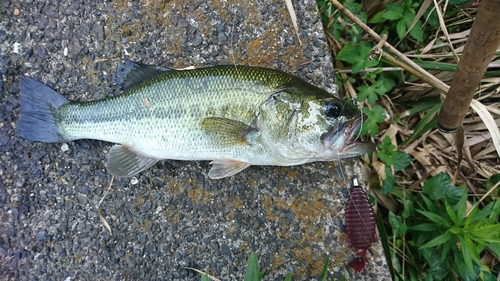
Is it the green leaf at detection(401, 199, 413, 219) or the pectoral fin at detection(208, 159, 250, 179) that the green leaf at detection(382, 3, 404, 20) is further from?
the pectoral fin at detection(208, 159, 250, 179)

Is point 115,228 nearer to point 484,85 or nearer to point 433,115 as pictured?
point 433,115

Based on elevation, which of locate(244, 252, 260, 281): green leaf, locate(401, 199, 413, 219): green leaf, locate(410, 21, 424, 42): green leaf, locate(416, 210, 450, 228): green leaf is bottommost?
locate(401, 199, 413, 219): green leaf

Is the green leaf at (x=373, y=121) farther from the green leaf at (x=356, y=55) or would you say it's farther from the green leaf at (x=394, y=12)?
the green leaf at (x=394, y=12)

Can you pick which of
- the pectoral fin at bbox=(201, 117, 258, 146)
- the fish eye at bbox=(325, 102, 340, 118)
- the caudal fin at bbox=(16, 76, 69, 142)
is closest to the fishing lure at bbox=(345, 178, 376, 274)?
the fish eye at bbox=(325, 102, 340, 118)

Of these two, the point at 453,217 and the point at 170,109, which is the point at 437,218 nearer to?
the point at 453,217

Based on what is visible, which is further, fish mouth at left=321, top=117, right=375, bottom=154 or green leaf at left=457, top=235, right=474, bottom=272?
green leaf at left=457, top=235, right=474, bottom=272

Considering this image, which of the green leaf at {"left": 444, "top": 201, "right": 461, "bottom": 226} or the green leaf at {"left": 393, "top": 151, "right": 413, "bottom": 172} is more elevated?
the green leaf at {"left": 393, "top": 151, "right": 413, "bottom": 172}

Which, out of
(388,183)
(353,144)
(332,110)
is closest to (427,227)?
(388,183)
